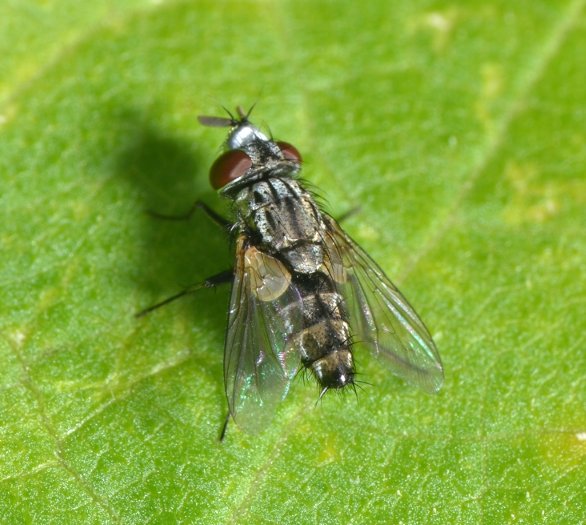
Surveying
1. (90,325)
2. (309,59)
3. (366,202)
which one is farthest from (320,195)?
(90,325)

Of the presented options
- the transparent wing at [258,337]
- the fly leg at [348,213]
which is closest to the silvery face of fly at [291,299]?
the transparent wing at [258,337]

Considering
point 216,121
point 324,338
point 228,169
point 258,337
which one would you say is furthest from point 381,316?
point 216,121

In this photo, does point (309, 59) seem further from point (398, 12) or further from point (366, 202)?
point (366, 202)

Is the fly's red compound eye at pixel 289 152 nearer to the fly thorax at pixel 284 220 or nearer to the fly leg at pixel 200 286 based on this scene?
the fly thorax at pixel 284 220

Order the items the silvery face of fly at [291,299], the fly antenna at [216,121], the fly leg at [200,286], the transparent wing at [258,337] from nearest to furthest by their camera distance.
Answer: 1. the transparent wing at [258,337]
2. the silvery face of fly at [291,299]
3. the fly leg at [200,286]
4. the fly antenna at [216,121]

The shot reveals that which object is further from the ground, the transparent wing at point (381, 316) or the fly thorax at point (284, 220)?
the fly thorax at point (284, 220)

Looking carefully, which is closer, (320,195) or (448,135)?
(320,195)

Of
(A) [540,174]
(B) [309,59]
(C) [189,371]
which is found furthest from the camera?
(B) [309,59]

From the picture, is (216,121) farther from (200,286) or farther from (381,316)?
(381,316)
